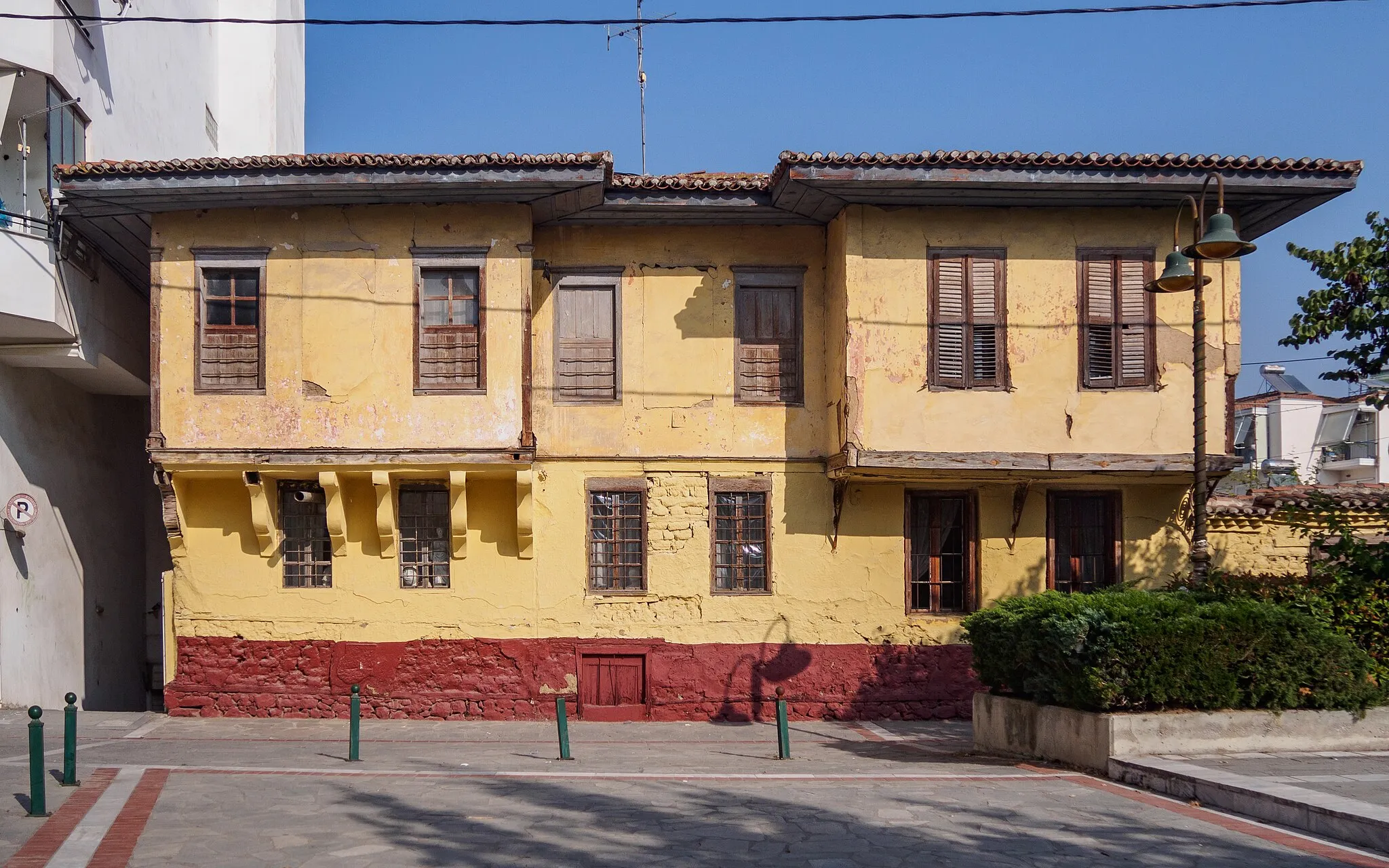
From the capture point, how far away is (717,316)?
17594mm

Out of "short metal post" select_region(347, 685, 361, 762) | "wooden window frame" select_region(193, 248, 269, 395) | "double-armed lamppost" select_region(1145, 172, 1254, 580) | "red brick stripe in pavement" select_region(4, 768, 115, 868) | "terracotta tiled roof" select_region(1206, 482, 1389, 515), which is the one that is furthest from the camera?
"wooden window frame" select_region(193, 248, 269, 395)

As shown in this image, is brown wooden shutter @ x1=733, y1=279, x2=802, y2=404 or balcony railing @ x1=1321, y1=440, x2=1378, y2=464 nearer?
brown wooden shutter @ x1=733, y1=279, x2=802, y2=404

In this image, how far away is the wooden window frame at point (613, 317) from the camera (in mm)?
17500

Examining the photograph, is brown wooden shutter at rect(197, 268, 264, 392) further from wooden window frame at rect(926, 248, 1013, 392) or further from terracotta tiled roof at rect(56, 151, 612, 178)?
wooden window frame at rect(926, 248, 1013, 392)

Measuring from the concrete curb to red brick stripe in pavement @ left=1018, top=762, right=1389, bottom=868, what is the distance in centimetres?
14

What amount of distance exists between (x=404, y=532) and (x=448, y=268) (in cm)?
382

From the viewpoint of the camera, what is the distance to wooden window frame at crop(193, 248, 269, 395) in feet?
54.5

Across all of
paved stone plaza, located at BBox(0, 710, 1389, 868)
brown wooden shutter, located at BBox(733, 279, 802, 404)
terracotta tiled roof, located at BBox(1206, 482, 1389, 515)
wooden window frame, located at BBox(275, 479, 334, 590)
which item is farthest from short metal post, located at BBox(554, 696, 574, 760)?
terracotta tiled roof, located at BBox(1206, 482, 1389, 515)

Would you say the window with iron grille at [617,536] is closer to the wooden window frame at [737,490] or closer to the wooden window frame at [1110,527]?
the wooden window frame at [737,490]

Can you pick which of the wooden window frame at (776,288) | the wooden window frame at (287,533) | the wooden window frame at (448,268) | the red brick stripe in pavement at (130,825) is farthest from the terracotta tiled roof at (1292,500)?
the red brick stripe in pavement at (130,825)

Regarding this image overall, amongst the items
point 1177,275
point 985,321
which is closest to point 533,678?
point 985,321

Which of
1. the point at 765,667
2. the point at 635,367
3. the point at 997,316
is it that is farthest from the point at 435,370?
the point at 997,316

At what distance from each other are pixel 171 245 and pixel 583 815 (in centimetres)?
1085

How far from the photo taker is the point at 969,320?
16875 millimetres
